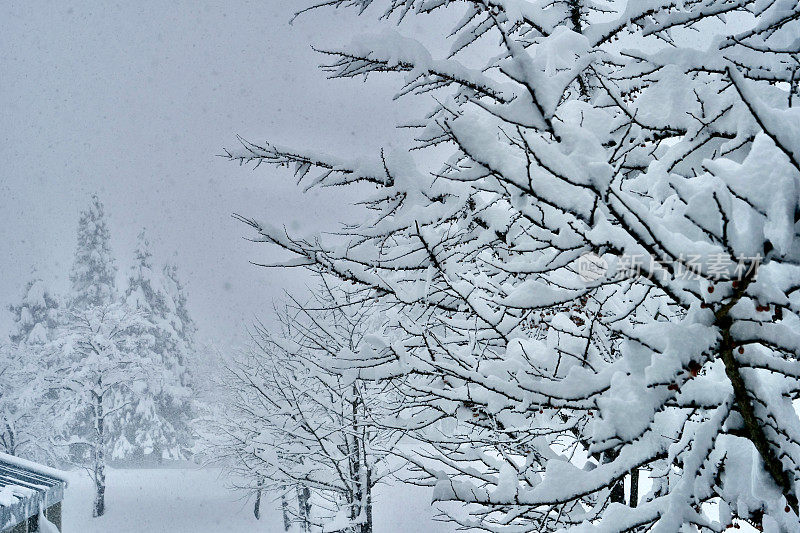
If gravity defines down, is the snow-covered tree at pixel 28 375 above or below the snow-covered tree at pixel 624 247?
above

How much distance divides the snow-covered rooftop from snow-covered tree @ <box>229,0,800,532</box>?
7518 millimetres

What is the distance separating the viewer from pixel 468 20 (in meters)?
3.71

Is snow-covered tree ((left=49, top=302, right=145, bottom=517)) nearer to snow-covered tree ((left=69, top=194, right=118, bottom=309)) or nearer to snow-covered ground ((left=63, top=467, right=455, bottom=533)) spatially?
snow-covered ground ((left=63, top=467, right=455, bottom=533))

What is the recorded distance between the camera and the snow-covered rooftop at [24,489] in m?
7.21

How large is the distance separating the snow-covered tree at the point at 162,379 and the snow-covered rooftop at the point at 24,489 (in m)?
21.0

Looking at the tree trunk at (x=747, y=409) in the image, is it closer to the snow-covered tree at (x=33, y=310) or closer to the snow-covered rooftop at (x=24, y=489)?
the snow-covered rooftop at (x=24, y=489)

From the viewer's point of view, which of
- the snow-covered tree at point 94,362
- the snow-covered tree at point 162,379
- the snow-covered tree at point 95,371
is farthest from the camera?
the snow-covered tree at point 162,379

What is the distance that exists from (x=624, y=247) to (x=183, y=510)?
28.4m

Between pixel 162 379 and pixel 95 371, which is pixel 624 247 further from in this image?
pixel 162 379

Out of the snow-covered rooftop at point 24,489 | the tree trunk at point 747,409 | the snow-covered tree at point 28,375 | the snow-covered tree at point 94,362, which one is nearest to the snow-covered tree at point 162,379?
the snow-covered tree at point 94,362

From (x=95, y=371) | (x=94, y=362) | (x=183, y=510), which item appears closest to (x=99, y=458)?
(x=95, y=371)

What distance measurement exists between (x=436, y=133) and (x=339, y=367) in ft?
4.45

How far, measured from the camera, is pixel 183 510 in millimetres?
24453

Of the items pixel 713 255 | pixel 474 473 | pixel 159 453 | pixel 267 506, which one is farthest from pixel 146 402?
pixel 713 255
